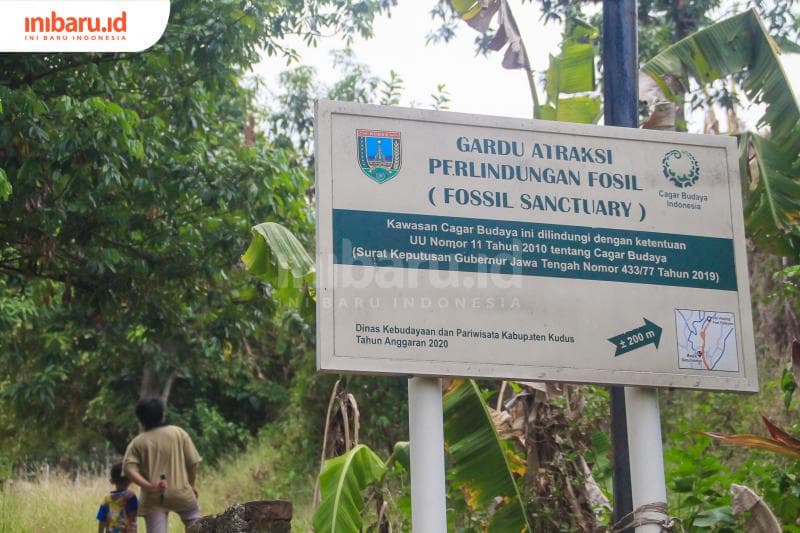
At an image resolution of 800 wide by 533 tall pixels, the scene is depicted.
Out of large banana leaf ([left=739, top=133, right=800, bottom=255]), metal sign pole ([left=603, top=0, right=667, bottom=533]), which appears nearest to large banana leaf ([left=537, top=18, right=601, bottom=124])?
large banana leaf ([left=739, top=133, right=800, bottom=255])

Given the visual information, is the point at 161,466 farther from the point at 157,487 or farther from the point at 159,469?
the point at 157,487

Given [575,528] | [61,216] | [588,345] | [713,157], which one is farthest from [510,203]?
[61,216]

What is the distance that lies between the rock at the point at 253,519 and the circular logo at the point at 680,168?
237 centimetres

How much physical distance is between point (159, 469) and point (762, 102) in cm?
492

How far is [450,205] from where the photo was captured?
4402 millimetres

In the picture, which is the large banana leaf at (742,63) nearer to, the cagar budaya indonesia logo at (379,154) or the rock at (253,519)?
the cagar budaya indonesia logo at (379,154)

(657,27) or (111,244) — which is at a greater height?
(657,27)

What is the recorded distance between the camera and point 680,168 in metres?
4.82

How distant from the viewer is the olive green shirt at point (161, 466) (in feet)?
24.5

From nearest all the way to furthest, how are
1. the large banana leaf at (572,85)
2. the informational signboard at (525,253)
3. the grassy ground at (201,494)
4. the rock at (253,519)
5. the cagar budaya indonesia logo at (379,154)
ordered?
the informational signboard at (525,253) < the cagar budaya indonesia logo at (379,154) < the rock at (253,519) < the large banana leaf at (572,85) < the grassy ground at (201,494)

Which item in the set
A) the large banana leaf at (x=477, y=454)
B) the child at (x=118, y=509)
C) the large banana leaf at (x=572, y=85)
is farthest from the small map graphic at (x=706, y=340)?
the child at (x=118, y=509)

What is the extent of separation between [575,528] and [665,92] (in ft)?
9.73

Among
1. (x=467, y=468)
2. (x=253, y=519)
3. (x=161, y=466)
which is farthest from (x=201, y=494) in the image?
(x=253, y=519)

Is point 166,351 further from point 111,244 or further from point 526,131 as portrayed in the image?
point 526,131
